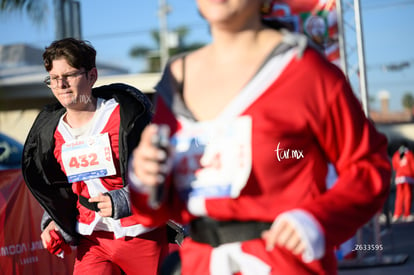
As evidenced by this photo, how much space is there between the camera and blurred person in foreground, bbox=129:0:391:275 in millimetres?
1719

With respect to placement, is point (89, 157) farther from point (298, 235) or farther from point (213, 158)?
point (298, 235)

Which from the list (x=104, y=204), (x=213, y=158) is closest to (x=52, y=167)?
(x=104, y=204)

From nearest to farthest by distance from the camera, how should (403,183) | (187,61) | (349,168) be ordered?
(349,168), (187,61), (403,183)

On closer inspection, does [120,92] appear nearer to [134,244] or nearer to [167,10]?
[134,244]

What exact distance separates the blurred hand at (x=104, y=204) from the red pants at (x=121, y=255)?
9.3 inches

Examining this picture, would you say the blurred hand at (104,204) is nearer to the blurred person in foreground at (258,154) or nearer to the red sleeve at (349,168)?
the blurred person in foreground at (258,154)

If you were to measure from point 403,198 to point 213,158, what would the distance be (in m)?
15.9

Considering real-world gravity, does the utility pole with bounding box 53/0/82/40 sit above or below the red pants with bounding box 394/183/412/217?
above

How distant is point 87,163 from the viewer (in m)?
3.42

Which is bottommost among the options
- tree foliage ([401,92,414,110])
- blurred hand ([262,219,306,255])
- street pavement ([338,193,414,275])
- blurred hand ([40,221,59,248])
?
tree foliage ([401,92,414,110])

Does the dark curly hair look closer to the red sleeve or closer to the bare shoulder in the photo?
the bare shoulder

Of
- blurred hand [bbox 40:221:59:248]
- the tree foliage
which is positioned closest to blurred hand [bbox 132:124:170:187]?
blurred hand [bbox 40:221:59:248]

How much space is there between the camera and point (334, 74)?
1.78 m

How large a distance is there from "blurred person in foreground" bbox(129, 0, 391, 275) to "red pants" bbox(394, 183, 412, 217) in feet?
50.8
